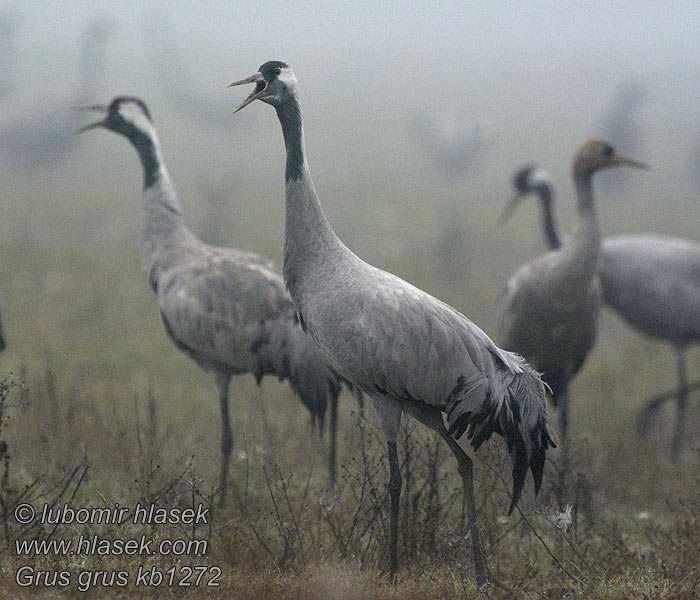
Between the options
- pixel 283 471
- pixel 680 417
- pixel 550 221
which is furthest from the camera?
pixel 550 221

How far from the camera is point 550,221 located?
23.8 feet

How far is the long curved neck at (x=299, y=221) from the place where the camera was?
12.0 ft

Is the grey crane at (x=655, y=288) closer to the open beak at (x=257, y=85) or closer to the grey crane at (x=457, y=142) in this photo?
the open beak at (x=257, y=85)

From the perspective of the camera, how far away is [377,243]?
548 inches

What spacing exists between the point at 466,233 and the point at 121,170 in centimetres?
1234

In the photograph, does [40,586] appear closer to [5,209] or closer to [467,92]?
[5,209]

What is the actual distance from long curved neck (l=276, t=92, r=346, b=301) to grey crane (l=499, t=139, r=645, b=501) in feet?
7.48

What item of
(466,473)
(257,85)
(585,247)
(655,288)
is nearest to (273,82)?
(257,85)

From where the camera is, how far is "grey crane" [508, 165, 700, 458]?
22.9 ft

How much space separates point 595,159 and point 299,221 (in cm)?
306

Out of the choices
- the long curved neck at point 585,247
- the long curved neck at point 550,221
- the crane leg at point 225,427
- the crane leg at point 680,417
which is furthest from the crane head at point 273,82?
the crane leg at point 680,417

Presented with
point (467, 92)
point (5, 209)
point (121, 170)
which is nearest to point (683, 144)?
point (467, 92)

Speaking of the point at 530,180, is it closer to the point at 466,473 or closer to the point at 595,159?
the point at 595,159

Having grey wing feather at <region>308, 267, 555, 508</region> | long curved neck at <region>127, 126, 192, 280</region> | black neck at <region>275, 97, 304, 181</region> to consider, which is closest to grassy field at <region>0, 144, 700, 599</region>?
grey wing feather at <region>308, 267, 555, 508</region>
